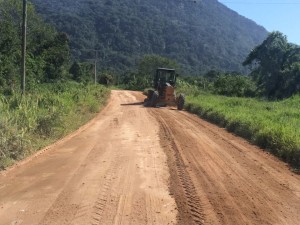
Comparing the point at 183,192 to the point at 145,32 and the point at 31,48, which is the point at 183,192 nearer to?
the point at 31,48

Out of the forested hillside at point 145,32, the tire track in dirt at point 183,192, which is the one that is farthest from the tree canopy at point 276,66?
the forested hillside at point 145,32

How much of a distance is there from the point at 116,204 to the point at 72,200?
76 centimetres

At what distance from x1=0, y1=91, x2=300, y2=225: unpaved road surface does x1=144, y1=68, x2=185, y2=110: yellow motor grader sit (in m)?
15.7

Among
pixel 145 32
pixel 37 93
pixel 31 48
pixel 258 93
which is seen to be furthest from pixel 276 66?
pixel 145 32

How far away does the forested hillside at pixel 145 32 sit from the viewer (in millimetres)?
120438

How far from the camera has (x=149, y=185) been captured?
8.14 meters

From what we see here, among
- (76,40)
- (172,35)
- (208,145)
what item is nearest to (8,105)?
(208,145)

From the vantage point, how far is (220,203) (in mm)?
7180

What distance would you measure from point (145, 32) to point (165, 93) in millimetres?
115775

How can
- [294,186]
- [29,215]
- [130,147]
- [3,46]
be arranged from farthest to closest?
1. [3,46]
2. [130,147]
3. [294,186]
4. [29,215]

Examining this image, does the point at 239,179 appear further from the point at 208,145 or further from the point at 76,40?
the point at 76,40

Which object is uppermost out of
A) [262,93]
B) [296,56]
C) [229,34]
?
[229,34]

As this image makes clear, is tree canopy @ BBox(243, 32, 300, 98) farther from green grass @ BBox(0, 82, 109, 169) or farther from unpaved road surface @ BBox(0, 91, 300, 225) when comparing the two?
unpaved road surface @ BBox(0, 91, 300, 225)

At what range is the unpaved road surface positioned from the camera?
6523mm
